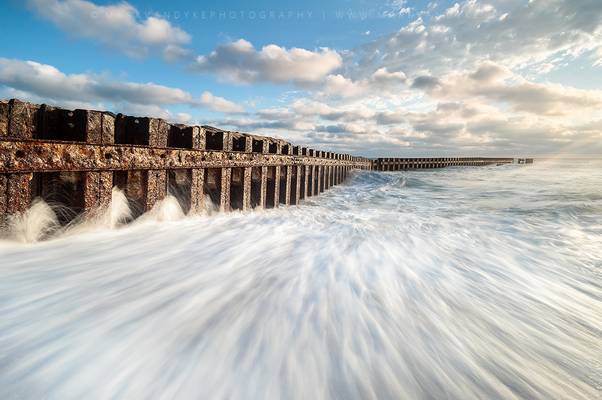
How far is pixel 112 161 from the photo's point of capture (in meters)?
3.19

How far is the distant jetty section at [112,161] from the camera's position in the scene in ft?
8.41

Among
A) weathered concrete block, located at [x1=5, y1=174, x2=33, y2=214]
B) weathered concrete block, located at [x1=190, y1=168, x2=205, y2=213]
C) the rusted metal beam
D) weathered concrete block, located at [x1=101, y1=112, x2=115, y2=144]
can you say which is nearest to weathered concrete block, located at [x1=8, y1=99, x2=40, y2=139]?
the rusted metal beam

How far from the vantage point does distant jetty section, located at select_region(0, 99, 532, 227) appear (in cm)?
256

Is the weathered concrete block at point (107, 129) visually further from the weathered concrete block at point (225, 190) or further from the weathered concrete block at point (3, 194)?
the weathered concrete block at point (225, 190)

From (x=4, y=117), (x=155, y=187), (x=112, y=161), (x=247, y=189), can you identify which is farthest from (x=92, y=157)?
(x=247, y=189)

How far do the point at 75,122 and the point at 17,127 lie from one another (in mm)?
467

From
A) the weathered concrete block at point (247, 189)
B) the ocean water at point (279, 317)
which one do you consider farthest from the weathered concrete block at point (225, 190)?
the ocean water at point (279, 317)

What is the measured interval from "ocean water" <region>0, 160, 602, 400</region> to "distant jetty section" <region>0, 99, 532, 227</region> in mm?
242

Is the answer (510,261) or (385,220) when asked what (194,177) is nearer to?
(385,220)

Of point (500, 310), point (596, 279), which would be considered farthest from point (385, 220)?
point (500, 310)

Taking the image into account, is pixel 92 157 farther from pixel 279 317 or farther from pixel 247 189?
pixel 247 189

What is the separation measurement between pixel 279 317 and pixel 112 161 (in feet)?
8.16

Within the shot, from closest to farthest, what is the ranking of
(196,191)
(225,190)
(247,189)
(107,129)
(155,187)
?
(107,129)
(155,187)
(196,191)
(225,190)
(247,189)

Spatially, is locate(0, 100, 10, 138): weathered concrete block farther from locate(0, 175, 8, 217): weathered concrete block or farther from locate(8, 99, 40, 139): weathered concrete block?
locate(0, 175, 8, 217): weathered concrete block
